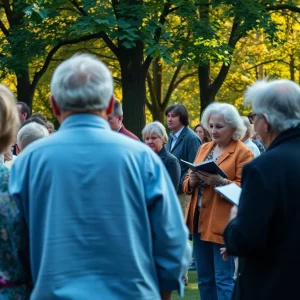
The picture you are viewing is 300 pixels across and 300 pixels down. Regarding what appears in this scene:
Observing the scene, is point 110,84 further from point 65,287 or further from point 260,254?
point 260,254

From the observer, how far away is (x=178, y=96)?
38031 mm

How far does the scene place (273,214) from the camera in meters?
4.18

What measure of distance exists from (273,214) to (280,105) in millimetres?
579

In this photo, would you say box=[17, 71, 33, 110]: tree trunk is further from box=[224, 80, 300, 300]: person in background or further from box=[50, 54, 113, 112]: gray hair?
box=[50, 54, 113, 112]: gray hair

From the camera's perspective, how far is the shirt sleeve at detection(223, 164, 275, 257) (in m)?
4.15

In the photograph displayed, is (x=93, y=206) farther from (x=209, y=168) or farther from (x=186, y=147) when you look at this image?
(x=186, y=147)

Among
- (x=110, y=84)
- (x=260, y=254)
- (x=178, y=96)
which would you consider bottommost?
(x=178, y=96)

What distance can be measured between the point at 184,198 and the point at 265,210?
692 centimetres

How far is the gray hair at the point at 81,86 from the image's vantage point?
12.1 ft

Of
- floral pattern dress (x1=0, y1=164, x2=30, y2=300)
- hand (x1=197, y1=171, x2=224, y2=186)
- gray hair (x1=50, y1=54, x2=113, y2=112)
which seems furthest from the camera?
hand (x1=197, y1=171, x2=224, y2=186)

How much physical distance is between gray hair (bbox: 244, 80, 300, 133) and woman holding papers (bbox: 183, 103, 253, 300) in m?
2.76

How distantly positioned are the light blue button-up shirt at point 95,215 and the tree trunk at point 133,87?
17522mm

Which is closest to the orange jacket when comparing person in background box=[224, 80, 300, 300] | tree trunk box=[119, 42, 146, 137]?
person in background box=[224, 80, 300, 300]

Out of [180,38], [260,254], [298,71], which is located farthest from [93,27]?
[298,71]
